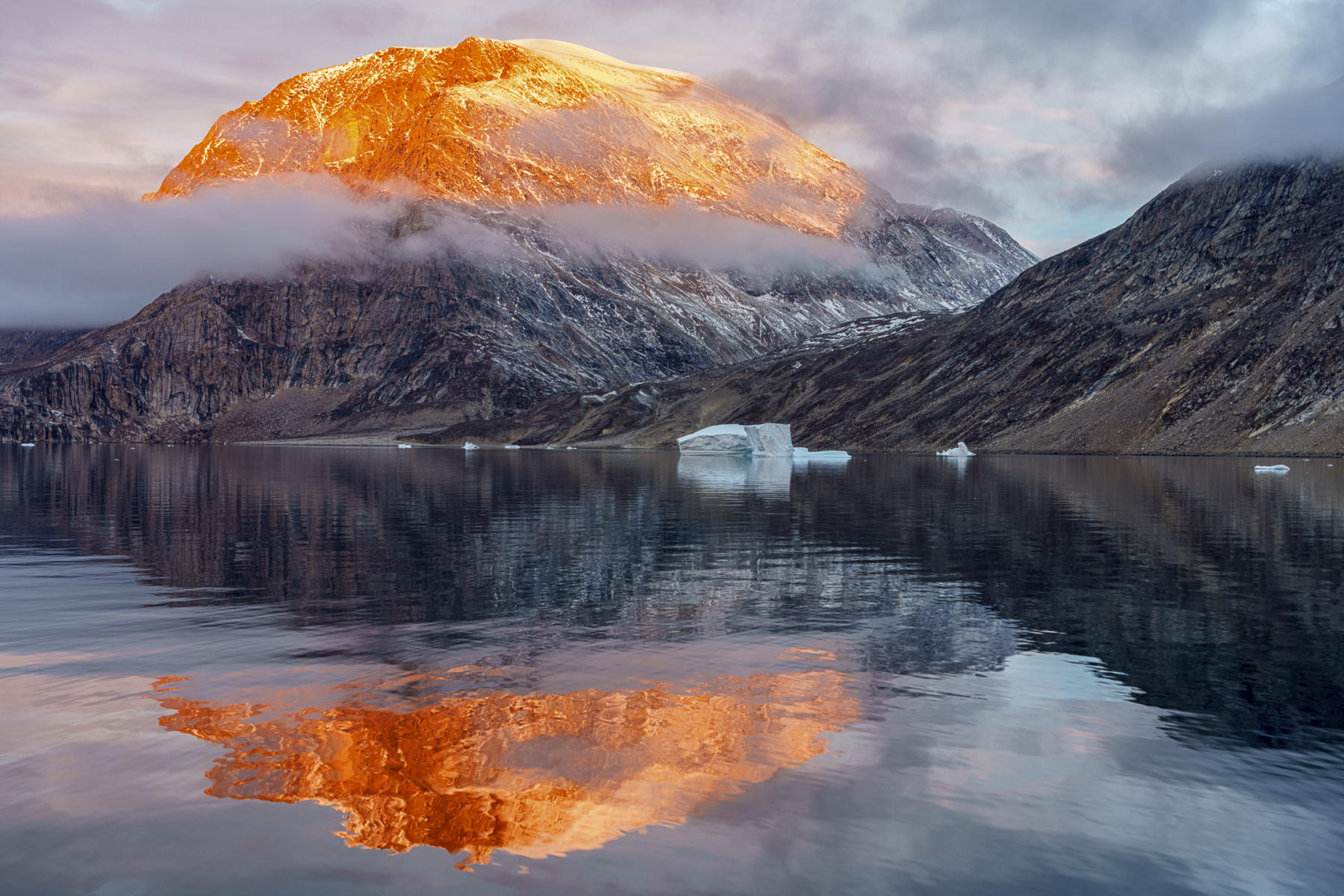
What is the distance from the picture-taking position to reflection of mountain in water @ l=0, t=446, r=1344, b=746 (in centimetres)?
1825

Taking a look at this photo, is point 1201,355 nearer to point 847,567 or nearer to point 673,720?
point 847,567

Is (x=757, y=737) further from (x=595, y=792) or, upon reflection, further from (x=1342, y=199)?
(x=1342, y=199)

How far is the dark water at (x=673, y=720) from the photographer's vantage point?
9.57 meters

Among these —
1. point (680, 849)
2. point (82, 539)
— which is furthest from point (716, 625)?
point (82, 539)

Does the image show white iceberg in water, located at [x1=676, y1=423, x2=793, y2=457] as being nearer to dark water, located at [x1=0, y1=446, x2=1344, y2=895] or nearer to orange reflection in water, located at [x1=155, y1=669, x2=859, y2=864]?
dark water, located at [x1=0, y1=446, x2=1344, y2=895]

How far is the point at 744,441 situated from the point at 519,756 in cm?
13631

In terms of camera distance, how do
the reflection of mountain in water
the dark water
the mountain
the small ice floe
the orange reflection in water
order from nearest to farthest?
the dark water < the orange reflection in water < the reflection of mountain in water < the small ice floe < the mountain

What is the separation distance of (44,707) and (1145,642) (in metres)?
17.1

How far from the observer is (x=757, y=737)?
42.9 ft

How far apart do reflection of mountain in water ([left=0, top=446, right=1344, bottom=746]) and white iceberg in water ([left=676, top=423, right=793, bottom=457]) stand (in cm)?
8363

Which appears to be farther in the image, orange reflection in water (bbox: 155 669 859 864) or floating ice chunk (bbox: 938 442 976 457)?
floating ice chunk (bbox: 938 442 976 457)

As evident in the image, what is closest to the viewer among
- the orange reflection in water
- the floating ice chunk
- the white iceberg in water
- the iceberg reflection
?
the orange reflection in water

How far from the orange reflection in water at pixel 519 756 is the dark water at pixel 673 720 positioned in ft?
0.17

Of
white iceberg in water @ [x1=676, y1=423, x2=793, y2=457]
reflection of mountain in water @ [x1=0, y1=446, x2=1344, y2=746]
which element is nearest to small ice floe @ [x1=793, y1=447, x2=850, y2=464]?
white iceberg in water @ [x1=676, y1=423, x2=793, y2=457]
